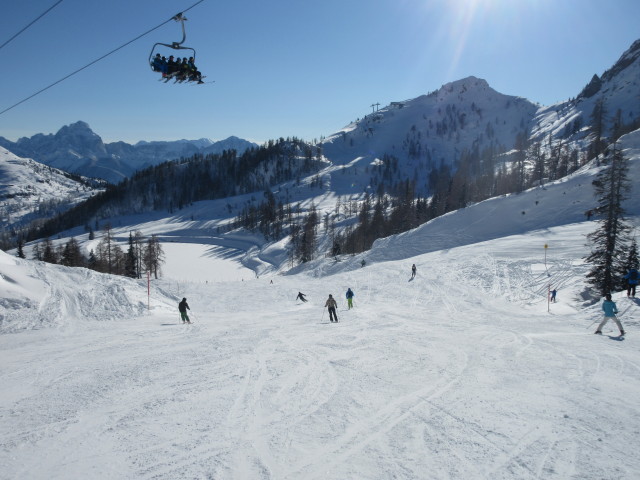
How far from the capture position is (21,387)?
938 centimetres

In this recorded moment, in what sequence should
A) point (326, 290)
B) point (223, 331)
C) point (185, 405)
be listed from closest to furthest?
point (185, 405) → point (223, 331) → point (326, 290)

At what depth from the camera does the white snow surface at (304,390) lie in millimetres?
6023

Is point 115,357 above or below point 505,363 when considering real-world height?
above

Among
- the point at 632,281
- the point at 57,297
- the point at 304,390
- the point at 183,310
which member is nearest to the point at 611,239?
the point at 632,281

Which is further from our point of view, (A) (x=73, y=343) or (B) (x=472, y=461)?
(A) (x=73, y=343)

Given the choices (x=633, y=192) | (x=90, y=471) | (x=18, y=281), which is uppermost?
(x=633, y=192)

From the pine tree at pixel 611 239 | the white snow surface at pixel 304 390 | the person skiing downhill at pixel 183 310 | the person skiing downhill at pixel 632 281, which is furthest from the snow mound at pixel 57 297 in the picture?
the pine tree at pixel 611 239

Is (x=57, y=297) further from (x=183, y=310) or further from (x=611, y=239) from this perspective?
(x=611, y=239)

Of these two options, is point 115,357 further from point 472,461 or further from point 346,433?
point 472,461

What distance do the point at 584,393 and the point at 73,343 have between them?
1729 centimetres

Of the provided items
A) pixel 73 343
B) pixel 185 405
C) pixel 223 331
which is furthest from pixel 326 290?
pixel 185 405

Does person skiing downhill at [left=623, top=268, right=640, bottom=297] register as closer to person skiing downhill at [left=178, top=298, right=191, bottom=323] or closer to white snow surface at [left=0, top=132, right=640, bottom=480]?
white snow surface at [left=0, top=132, right=640, bottom=480]

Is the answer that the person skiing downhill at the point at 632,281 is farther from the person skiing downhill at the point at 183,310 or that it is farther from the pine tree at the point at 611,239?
the person skiing downhill at the point at 183,310

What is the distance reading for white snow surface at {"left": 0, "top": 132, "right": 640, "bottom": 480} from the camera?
602 cm
